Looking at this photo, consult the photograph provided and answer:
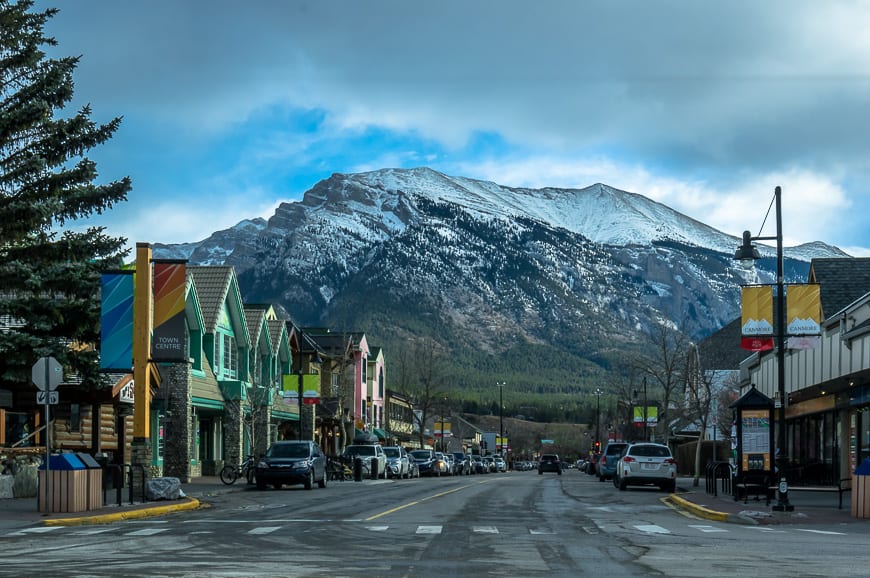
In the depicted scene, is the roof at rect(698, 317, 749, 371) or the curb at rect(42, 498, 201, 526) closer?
the curb at rect(42, 498, 201, 526)

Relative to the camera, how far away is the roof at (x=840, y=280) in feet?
126

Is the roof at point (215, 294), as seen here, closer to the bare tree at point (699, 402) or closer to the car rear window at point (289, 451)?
the car rear window at point (289, 451)

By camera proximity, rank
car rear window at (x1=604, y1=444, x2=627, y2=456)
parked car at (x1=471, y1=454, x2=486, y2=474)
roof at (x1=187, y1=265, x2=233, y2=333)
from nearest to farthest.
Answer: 1. roof at (x1=187, y1=265, x2=233, y2=333)
2. car rear window at (x1=604, y1=444, x2=627, y2=456)
3. parked car at (x1=471, y1=454, x2=486, y2=474)

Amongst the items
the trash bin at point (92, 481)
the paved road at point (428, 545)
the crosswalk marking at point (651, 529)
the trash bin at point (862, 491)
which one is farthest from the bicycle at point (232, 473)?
the trash bin at point (862, 491)

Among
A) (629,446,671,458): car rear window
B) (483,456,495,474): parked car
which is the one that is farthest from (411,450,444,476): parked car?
(629,446,671,458): car rear window

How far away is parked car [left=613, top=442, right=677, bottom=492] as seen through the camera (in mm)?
38594

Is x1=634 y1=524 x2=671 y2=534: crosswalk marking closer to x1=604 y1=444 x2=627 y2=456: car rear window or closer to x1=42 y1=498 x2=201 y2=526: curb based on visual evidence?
x1=42 y1=498 x2=201 y2=526: curb

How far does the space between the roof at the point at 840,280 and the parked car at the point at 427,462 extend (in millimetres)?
33192

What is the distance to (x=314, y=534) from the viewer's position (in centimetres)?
1905

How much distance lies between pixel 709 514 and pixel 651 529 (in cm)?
458

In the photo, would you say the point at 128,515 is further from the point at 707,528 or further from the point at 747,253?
the point at 747,253

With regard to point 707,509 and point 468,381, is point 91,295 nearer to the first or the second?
point 707,509

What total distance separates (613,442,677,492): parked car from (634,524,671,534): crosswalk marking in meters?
16.9

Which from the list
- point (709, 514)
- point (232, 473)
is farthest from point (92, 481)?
point (232, 473)
